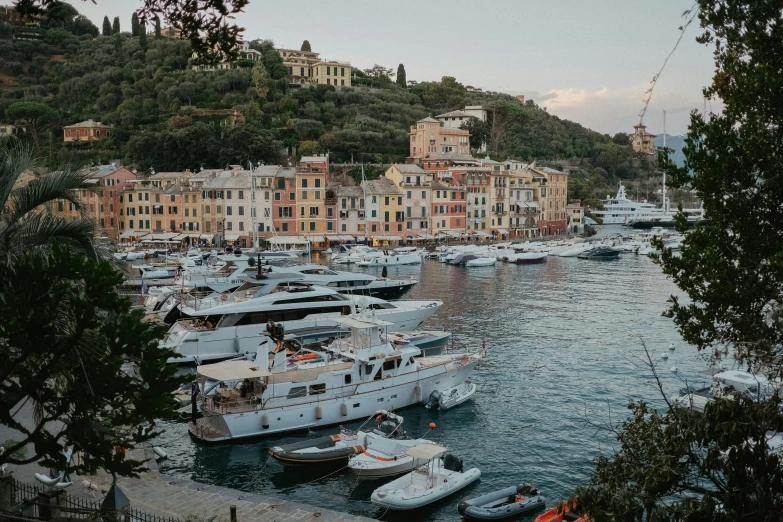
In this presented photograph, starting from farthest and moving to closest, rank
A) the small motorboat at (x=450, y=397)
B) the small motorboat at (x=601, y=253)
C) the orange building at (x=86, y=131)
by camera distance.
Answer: the orange building at (x=86, y=131) → the small motorboat at (x=601, y=253) → the small motorboat at (x=450, y=397)

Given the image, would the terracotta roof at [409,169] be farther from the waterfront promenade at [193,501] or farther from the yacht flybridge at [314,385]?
the waterfront promenade at [193,501]

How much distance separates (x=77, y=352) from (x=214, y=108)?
94.1 metres

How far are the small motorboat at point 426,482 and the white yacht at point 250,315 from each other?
405 inches

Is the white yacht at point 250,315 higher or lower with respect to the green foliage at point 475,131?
lower

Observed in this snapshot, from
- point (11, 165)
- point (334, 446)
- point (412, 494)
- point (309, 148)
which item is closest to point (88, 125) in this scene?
point (309, 148)

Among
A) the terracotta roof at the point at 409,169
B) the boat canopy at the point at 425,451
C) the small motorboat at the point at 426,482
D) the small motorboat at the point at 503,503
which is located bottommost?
Answer: the small motorboat at the point at 503,503

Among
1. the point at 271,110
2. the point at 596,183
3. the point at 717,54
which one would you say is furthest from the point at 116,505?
the point at 596,183

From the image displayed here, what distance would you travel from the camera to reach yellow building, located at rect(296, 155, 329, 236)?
75.8 meters

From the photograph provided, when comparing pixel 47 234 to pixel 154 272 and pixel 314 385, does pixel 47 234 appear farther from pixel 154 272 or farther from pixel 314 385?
pixel 154 272

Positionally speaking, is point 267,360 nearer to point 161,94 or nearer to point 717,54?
point 717,54

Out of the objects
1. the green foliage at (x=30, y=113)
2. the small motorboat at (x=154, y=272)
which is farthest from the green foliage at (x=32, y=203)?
the green foliage at (x=30, y=113)

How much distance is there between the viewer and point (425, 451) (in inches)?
717

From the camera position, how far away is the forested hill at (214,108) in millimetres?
85500

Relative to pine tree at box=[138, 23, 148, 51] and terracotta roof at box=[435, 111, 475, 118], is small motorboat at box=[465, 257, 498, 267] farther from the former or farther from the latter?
pine tree at box=[138, 23, 148, 51]
